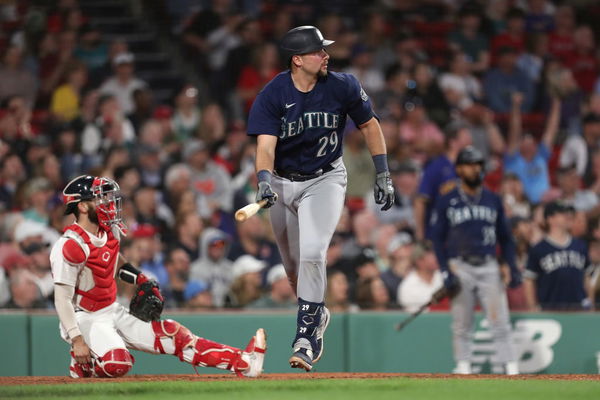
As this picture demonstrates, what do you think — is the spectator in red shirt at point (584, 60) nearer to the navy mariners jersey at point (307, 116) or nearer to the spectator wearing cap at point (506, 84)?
the spectator wearing cap at point (506, 84)

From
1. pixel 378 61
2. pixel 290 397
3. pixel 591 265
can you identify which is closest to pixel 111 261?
pixel 290 397

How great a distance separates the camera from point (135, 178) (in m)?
11.9

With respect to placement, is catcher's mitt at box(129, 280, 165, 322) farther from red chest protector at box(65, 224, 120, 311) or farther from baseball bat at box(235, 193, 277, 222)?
baseball bat at box(235, 193, 277, 222)

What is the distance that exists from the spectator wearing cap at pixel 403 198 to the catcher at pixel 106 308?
16.2 ft

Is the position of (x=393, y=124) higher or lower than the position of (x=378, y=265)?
Result: higher

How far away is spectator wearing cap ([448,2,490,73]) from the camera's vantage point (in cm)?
1517

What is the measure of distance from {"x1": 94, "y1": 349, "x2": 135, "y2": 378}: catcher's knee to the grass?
448 mm

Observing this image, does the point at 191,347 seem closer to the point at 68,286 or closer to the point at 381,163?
the point at 68,286

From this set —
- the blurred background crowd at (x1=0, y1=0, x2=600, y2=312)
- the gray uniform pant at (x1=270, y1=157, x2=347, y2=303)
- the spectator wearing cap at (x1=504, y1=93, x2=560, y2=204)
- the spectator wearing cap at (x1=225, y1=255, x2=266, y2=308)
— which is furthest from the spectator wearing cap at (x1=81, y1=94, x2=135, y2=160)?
the gray uniform pant at (x1=270, y1=157, x2=347, y2=303)

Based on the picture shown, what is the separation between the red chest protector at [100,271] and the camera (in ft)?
24.1

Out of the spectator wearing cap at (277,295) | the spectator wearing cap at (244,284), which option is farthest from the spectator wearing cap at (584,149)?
the spectator wearing cap at (244,284)

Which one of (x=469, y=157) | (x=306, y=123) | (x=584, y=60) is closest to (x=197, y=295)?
(x=469, y=157)

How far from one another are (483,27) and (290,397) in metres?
10.3

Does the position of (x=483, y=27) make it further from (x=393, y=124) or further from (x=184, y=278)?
(x=184, y=278)
